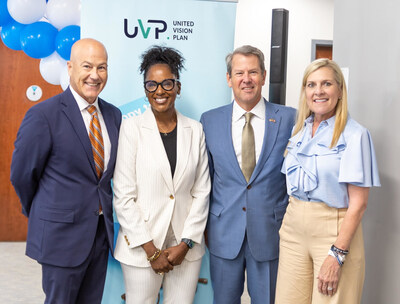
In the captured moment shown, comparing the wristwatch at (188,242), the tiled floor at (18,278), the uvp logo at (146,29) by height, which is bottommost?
the tiled floor at (18,278)

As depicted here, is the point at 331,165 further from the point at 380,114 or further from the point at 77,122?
the point at 77,122

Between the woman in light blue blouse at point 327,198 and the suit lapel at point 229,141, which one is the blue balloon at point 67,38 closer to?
the suit lapel at point 229,141

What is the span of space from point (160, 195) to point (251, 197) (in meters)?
0.47

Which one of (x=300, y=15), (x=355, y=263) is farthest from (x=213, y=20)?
(x=300, y=15)

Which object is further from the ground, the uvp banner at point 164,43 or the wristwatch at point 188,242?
the uvp banner at point 164,43

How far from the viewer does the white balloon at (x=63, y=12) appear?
339 cm

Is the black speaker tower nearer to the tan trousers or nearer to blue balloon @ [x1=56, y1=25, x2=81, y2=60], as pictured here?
blue balloon @ [x1=56, y1=25, x2=81, y2=60]

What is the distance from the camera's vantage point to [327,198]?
6.27ft

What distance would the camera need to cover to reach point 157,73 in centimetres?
225

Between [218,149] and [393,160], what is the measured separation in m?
0.89

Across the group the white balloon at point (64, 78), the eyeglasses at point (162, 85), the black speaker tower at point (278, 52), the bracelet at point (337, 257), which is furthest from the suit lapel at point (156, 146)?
the black speaker tower at point (278, 52)

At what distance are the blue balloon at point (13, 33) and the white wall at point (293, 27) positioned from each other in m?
2.62

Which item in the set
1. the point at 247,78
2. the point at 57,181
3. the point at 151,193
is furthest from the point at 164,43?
the point at 57,181

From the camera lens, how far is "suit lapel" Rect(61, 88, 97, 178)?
2104 millimetres
